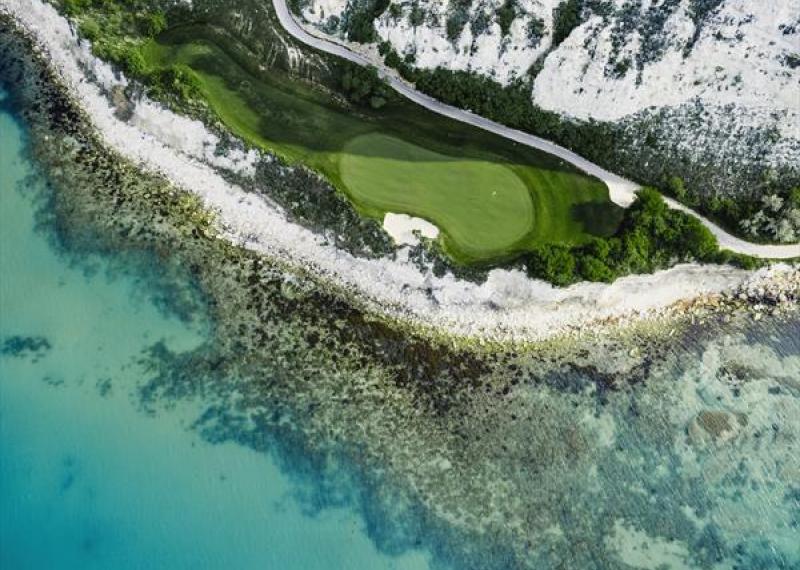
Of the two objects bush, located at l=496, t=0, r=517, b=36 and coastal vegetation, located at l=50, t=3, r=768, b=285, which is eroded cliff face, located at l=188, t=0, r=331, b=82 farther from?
bush, located at l=496, t=0, r=517, b=36

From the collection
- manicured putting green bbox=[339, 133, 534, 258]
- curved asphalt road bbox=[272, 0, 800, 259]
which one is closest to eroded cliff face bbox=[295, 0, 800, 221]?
curved asphalt road bbox=[272, 0, 800, 259]

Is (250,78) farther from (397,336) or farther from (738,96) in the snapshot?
(738,96)

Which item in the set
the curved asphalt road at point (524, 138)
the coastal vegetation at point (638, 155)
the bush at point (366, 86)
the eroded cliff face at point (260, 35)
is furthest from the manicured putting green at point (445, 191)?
the eroded cliff face at point (260, 35)

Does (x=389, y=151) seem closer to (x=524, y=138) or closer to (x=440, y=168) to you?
(x=440, y=168)

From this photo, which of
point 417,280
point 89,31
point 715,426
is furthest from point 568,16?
point 89,31

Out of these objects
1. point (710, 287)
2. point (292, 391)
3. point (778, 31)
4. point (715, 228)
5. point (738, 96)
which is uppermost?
point (778, 31)

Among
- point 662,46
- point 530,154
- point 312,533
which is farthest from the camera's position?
point 530,154

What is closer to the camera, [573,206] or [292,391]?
[292,391]

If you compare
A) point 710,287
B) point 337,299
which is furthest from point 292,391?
point 710,287
